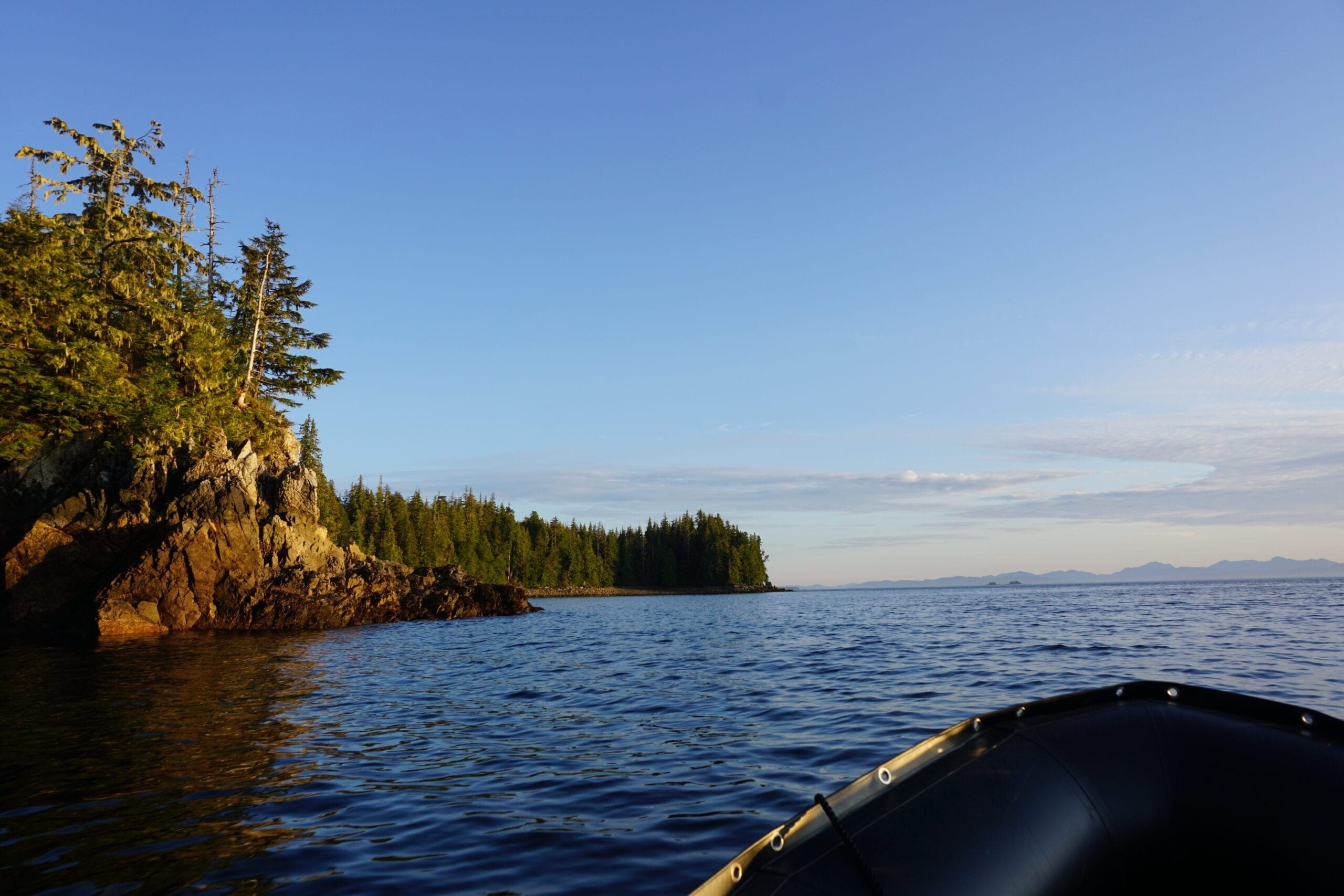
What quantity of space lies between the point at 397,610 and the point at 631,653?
2502 centimetres

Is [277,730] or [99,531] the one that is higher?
[99,531]

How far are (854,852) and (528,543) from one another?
111107mm

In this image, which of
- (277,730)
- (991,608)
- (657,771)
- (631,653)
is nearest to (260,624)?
(631,653)

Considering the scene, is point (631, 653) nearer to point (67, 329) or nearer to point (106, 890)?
point (106, 890)

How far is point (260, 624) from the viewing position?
3172 centimetres

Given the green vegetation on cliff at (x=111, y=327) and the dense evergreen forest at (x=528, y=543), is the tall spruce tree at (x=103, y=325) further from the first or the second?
the dense evergreen forest at (x=528, y=543)

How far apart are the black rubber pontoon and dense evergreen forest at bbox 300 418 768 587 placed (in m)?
58.2

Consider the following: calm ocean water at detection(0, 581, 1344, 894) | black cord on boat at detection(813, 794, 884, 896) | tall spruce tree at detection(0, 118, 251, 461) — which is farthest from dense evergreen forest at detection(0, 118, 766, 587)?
black cord on boat at detection(813, 794, 884, 896)

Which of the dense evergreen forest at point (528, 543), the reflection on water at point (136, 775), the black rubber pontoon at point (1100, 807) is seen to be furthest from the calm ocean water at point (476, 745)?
the dense evergreen forest at point (528, 543)

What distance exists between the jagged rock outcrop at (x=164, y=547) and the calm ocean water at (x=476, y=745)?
592 cm

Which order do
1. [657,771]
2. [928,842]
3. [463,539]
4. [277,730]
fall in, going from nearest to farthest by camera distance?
[928,842] → [657,771] → [277,730] → [463,539]

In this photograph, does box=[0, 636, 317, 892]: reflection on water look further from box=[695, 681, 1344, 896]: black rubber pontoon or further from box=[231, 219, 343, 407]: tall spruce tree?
box=[231, 219, 343, 407]: tall spruce tree

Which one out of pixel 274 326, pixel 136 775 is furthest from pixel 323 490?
pixel 136 775

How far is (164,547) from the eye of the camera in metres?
28.4
